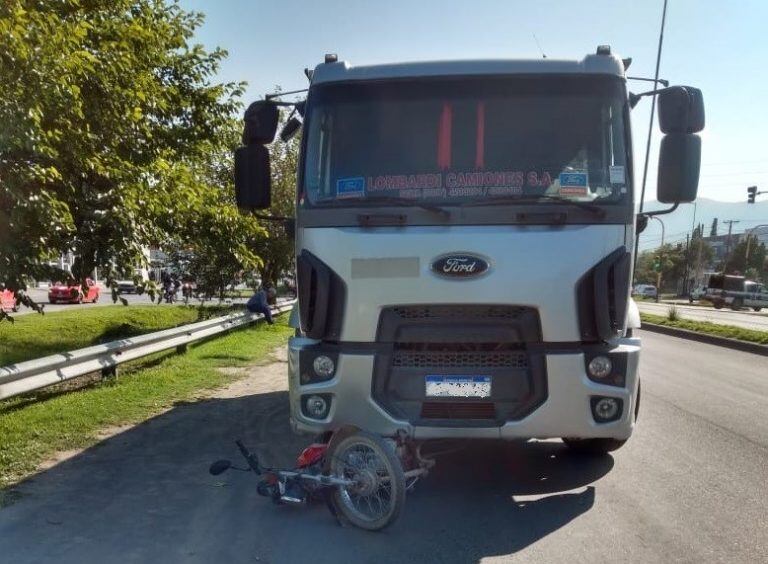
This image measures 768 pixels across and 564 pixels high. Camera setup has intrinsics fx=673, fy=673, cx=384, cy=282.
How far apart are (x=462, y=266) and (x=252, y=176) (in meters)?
1.81

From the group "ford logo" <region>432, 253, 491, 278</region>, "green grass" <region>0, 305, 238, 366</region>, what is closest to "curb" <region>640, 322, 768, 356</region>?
"ford logo" <region>432, 253, 491, 278</region>

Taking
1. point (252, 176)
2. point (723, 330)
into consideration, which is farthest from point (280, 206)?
point (252, 176)

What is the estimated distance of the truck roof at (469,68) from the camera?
4.51 meters

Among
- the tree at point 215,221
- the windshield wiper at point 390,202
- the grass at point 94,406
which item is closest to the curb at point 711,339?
the grass at point 94,406

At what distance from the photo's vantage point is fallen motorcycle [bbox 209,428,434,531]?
404cm

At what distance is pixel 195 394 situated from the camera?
28.9 ft

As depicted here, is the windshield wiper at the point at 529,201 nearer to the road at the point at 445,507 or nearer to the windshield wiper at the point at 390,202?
the windshield wiper at the point at 390,202

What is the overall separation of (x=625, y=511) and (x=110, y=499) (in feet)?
11.3

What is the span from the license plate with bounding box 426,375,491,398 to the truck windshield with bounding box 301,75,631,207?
1.13 metres

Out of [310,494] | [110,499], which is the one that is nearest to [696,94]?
[310,494]

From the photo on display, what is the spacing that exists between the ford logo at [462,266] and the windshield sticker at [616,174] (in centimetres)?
104

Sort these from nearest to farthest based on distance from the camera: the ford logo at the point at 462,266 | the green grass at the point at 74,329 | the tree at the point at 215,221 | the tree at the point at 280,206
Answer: the ford logo at the point at 462,266, the tree at the point at 215,221, the green grass at the point at 74,329, the tree at the point at 280,206

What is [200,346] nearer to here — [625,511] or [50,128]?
[50,128]

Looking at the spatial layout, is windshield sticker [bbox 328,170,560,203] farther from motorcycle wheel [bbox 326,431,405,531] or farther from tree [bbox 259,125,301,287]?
tree [bbox 259,125,301,287]
